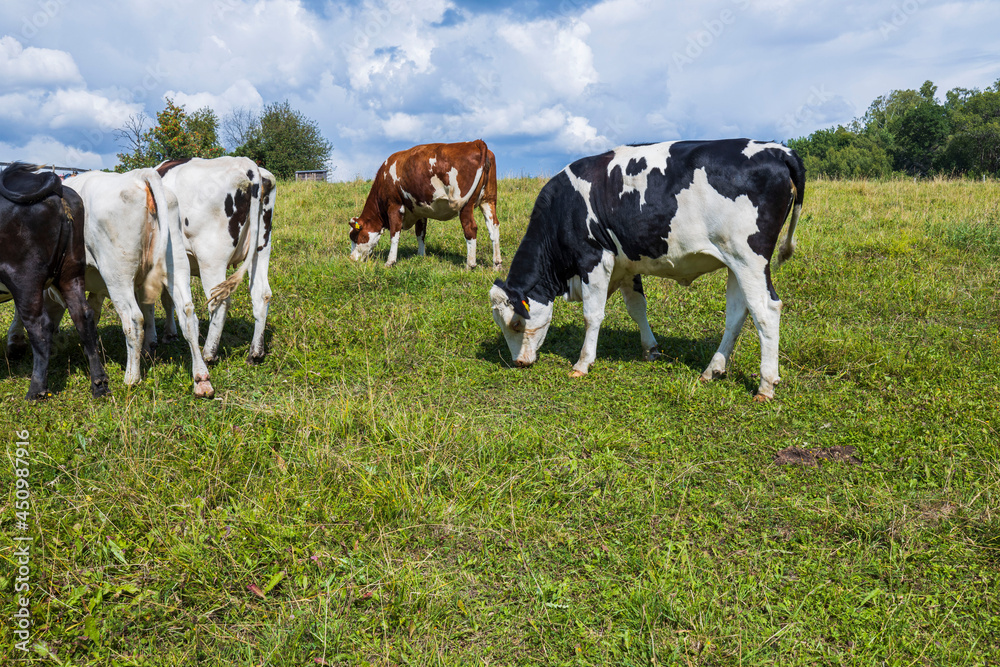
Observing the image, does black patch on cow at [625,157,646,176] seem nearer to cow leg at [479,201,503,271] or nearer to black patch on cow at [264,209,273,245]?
black patch on cow at [264,209,273,245]

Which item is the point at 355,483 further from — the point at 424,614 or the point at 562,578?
the point at 562,578

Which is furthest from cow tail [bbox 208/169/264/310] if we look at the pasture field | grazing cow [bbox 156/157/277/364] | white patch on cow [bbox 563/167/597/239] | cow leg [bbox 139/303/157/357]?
white patch on cow [bbox 563/167/597/239]

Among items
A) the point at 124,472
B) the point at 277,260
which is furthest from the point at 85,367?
the point at 277,260

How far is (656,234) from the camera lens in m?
6.05

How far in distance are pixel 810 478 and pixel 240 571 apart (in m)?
3.95

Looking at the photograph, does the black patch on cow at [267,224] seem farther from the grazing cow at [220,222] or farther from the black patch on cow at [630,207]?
the black patch on cow at [630,207]

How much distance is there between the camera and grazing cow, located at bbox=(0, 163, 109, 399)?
539 centimetres

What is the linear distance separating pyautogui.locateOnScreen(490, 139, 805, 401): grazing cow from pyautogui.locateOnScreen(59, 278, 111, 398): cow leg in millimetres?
4085

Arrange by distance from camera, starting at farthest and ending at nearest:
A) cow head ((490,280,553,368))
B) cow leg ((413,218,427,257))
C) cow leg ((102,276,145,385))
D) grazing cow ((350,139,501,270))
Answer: cow leg ((413,218,427,257)), grazing cow ((350,139,501,270)), cow head ((490,280,553,368)), cow leg ((102,276,145,385))

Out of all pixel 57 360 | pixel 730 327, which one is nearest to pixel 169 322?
pixel 57 360

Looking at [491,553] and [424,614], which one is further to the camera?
[491,553]

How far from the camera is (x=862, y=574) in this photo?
133 inches

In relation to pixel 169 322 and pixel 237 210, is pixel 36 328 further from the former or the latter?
pixel 237 210

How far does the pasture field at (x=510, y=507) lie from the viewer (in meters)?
2.96
